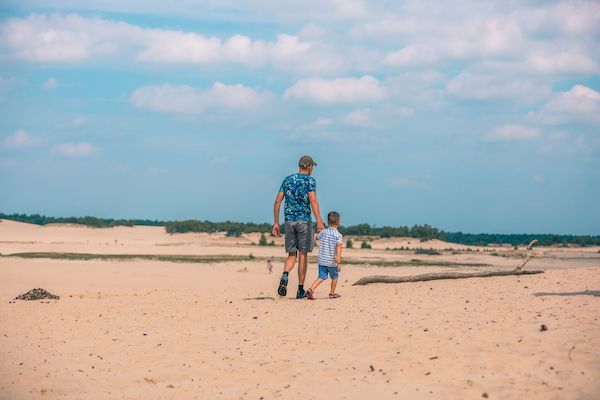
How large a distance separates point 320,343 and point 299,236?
3707 millimetres

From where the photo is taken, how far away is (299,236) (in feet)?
42.8

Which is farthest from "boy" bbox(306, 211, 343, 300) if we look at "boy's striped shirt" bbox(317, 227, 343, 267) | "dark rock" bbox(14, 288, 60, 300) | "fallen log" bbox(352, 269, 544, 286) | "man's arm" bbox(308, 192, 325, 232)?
"dark rock" bbox(14, 288, 60, 300)

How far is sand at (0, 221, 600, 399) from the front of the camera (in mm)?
7848

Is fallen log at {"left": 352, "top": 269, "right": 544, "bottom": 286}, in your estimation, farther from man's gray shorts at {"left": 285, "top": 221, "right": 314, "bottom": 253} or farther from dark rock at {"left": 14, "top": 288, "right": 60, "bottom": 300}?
dark rock at {"left": 14, "top": 288, "right": 60, "bottom": 300}

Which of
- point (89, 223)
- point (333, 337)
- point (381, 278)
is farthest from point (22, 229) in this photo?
point (333, 337)

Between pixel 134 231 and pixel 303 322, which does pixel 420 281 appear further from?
pixel 134 231

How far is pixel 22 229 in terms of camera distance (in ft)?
172

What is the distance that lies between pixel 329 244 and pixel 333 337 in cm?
350

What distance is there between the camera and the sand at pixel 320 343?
7.85m

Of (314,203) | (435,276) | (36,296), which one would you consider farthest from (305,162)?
(36,296)

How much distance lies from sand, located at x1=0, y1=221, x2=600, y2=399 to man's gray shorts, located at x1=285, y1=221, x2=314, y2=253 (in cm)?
84

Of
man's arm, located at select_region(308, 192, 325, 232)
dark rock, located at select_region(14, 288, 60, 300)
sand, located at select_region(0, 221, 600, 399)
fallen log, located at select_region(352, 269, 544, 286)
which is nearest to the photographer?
sand, located at select_region(0, 221, 600, 399)

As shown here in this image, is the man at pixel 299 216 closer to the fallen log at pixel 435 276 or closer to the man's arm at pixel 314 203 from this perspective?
the man's arm at pixel 314 203

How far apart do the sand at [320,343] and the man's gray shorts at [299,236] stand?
0.84m
